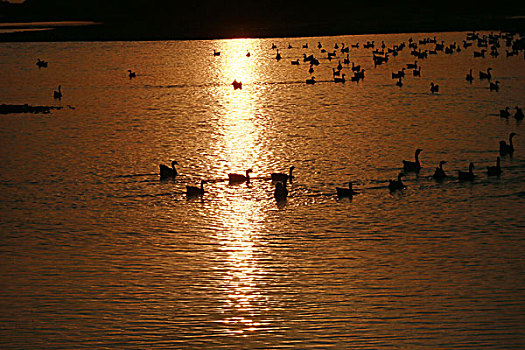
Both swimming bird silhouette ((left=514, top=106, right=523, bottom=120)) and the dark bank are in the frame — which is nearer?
swimming bird silhouette ((left=514, top=106, right=523, bottom=120))

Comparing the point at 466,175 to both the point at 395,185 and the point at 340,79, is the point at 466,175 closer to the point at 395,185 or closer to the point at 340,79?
the point at 395,185

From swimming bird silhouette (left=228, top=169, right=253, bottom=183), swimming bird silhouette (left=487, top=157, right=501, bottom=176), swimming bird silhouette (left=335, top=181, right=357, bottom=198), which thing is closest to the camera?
swimming bird silhouette (left=335, top=181, right=357, bottom=198)

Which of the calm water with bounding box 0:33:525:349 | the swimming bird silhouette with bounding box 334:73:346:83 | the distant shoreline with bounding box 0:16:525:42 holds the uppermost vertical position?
the distant shoreline with bounding box 0:16:525:42

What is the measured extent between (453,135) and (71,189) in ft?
66.4

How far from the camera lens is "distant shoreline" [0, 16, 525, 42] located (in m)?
135

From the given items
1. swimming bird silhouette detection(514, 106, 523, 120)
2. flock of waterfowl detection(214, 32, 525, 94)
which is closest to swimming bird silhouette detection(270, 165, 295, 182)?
swimming bird silhouette detection(514, 106, 523, 120)

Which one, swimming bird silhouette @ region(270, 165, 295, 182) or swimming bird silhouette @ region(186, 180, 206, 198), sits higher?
swimming bird silhouette @ region(270, 165, 295, 182)

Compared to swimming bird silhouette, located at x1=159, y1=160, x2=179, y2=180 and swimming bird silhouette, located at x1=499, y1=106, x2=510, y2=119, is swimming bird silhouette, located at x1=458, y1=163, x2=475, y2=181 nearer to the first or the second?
swimming bird silhouette, located at x1=159, y1=160, x2=179, y2=180

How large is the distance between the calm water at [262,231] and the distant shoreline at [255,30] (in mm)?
75538

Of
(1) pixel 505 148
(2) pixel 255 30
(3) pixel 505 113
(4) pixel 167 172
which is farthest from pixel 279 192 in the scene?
(2) pixel 255 30

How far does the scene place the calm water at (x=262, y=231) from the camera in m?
20.4

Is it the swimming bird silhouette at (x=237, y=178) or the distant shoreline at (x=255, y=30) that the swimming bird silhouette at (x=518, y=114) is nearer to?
the swimming bird silhouette at (x=237, y=178)

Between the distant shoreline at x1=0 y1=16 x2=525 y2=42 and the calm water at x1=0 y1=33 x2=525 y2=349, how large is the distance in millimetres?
75538

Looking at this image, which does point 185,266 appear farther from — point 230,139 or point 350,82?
point 350,82
